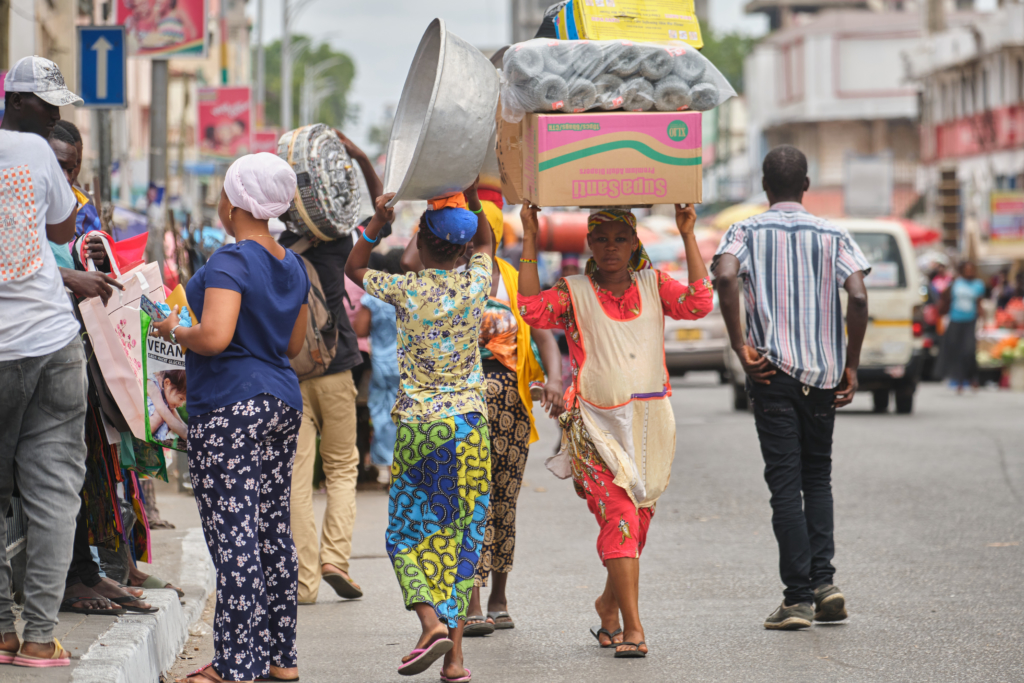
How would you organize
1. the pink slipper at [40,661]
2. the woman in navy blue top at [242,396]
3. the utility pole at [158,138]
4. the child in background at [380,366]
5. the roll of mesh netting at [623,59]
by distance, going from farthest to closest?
the utility pole at [158,138] < the child in background at [380,366] < the roll of mesh netting at [623,59] < the woman in navy blue top at [242,396] < the pink slipper at [40,661]

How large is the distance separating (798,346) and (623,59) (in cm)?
160

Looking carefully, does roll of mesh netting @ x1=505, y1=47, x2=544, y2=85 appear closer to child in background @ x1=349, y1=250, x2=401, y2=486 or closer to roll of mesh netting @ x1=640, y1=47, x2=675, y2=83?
roll of mesh netting @ x1=640, y1=47, x2=675, y2=83

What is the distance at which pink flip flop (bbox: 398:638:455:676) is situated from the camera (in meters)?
4.77

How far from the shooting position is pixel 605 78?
518 cm

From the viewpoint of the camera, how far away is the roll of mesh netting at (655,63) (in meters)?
5.20

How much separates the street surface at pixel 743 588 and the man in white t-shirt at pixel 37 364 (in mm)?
1175

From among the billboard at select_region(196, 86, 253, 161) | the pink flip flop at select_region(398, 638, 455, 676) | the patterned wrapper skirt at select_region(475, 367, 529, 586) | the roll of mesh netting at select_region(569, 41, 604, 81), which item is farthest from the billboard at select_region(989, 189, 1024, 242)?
the pink flip flop at select_region(398, 638, 455, 676)

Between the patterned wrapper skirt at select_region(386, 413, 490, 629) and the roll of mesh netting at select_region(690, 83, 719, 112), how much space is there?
4.68 feet

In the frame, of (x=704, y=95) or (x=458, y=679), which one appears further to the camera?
(x=704, y=95)

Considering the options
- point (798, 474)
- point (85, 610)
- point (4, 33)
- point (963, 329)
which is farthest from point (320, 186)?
point (963, 329)

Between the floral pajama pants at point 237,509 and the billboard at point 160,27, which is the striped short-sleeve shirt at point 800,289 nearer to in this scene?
the floral pajama pants at point 237,509

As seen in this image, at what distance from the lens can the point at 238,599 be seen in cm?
471

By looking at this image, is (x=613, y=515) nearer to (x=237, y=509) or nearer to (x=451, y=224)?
(x=451, y=224)

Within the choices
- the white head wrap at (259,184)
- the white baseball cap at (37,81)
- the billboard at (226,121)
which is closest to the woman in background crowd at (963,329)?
the billboard at (226,121)
